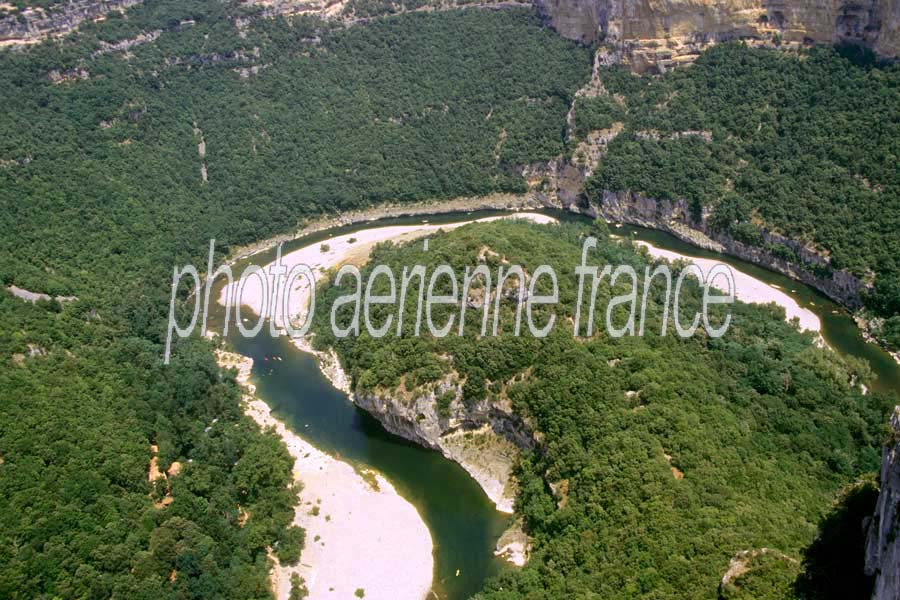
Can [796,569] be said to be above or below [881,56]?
below

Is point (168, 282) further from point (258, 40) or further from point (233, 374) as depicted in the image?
point (258, 40)

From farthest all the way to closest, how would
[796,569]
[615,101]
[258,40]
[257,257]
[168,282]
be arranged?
[258,40], [615,101], [257,257], [168,282], [796,569]

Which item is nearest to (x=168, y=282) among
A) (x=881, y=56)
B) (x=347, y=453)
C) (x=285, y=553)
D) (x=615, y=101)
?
(x=347, y=453)

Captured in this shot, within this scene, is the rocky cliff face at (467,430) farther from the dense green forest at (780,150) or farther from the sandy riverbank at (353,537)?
the dense green forest at (780,150)

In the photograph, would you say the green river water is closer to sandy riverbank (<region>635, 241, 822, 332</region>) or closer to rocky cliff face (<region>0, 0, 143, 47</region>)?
sandy riverbank (<region>635, 241, 822, 332</region>)

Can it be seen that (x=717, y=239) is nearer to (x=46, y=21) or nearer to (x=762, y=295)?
(x=762, y=295)

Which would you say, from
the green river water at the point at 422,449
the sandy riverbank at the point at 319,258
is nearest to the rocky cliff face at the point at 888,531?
the green river water at the point at 422,449
